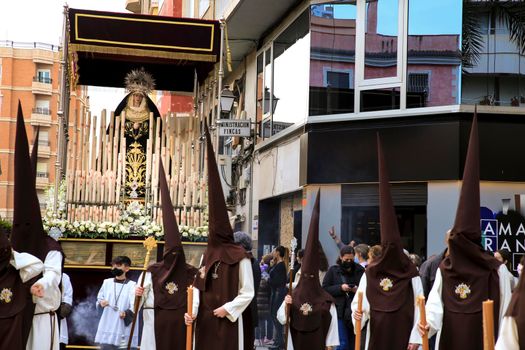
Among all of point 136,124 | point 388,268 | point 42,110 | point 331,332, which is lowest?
point 331,332

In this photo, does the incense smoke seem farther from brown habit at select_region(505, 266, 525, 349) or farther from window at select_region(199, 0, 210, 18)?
window at select_region(199, 0, 210, 18)

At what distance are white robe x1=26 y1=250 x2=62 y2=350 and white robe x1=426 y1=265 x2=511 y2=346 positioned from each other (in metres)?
3.57

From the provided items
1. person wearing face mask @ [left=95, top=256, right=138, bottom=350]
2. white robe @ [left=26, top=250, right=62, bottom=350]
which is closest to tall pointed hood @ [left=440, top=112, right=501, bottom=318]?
white robe @ [left=26, top=250, right=62, bottom=350]

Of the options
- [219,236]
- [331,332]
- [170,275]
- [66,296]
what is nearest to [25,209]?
[219,236]

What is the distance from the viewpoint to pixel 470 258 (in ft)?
31.0

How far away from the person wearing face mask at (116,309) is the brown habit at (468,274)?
5.74 m


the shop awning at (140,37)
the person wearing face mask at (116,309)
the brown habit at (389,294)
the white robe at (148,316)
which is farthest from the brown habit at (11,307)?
the shop awning at (140,37)

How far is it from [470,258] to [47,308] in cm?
409

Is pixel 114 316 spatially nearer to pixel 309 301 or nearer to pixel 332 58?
pixel 309 301

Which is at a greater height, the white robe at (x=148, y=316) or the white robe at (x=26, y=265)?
the white robe at (x=26, y=265)

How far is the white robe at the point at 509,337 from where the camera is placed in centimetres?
646

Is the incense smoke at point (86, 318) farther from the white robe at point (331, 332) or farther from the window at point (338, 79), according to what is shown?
the window at point (338, 79)

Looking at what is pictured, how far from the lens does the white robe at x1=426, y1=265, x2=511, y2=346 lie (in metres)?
9.46

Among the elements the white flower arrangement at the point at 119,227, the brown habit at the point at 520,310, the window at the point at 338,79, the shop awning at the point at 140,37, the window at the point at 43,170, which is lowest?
the brown habit at the point at 520,310
